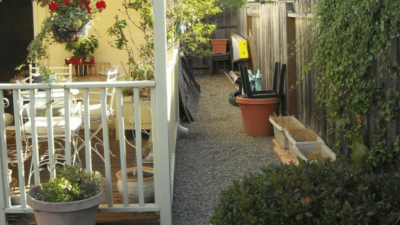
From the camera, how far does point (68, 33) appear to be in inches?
180

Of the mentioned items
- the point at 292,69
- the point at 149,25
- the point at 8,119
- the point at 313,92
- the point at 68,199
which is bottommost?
the point at 68,199

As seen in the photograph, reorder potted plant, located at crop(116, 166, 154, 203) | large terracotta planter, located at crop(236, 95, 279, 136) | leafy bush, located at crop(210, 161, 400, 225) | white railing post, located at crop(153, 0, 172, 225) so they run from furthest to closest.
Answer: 1. large terracotta planter, located at crop(236, 95, 279, 136)
2. potted plant, located at crop(116, 166, 154, 203)
3. white railing post, located at crop(153, 0, 172, 225)
4. leafy bush, located at crop(210, 161, 400, 225)

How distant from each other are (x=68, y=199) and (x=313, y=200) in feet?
5.79

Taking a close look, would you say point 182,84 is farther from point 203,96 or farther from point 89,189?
point 89,189

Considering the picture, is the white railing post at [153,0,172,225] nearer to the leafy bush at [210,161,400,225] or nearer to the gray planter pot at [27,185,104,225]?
the gray planter pot at [27,185,104,225]

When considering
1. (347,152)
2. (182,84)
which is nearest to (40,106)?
(347,152)

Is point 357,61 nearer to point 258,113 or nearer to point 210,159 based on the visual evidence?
point 210,159

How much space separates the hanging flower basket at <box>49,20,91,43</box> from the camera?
4.54 meters

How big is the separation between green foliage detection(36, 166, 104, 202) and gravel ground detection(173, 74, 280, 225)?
841mm

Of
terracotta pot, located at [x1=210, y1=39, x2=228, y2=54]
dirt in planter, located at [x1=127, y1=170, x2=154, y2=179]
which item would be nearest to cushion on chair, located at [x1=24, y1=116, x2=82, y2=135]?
dirt in planter, located at [x1=127, y1=170, x2=154, y2=179]

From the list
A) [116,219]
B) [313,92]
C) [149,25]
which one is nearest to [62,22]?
[149,25]

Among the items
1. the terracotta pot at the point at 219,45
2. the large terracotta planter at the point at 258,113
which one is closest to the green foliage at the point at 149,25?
the large terracotta planter at the point at 258,113

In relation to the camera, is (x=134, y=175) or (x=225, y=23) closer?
(x=134, y=175)

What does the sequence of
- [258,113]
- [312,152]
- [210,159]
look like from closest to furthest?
1. [312,152]
2. [210,159]
3. [258,113]
